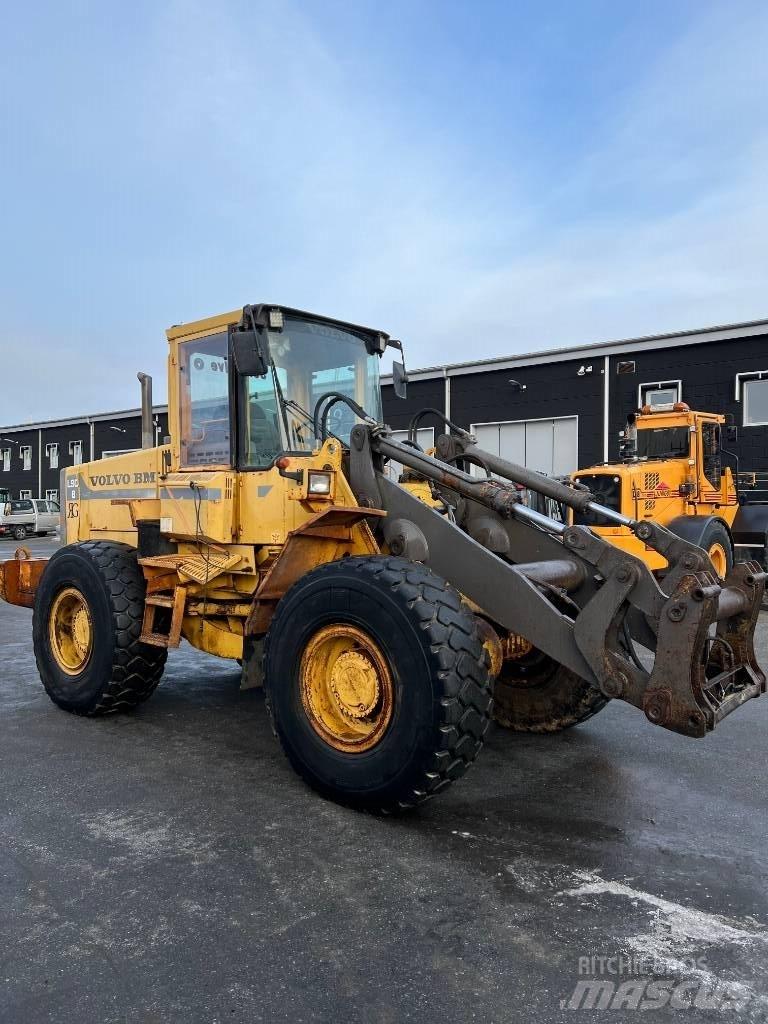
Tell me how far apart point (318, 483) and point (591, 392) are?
58.9ft

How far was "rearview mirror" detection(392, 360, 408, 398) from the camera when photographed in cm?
610

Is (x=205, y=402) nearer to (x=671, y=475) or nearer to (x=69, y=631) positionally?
(x=69, y=631)

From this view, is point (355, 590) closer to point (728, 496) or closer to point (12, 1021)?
point (12, 1021)

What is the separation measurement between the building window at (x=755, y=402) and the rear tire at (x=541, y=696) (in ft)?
51.0

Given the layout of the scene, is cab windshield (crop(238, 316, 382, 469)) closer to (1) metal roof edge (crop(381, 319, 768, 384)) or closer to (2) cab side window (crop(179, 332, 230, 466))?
(2) cab side window (crop(179, 332, 230, 466))

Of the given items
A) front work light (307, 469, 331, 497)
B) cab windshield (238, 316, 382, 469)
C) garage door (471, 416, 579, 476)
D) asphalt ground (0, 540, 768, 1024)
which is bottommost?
asphalt ground (0, 540, 768, 1024)

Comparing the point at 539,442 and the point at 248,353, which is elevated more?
the point at 539,442

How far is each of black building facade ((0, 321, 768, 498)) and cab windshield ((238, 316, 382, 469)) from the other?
11764 mm

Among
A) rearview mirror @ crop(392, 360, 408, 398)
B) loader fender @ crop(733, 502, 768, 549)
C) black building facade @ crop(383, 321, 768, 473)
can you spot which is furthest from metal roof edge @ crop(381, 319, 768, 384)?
rearview mirror @ crop(392, 360, 408, 398)

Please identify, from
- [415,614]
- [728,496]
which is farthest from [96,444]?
[415,614]

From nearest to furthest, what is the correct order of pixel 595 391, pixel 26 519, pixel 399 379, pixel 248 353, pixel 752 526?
pixel 248 353
pixel 399 379
pixel 752 526
pixel 595 391
pixel 26 519

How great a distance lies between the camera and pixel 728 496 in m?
13.0

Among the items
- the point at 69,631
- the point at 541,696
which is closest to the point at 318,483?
the point at 541,696

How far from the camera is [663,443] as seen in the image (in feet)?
41.4
